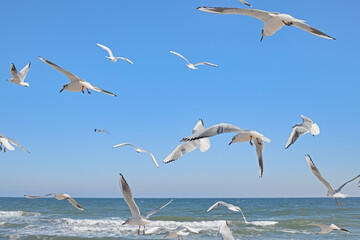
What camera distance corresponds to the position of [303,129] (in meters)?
5.29

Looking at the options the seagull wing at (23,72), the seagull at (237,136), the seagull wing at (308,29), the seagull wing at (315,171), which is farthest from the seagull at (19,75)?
the seagull wing at (308,29)

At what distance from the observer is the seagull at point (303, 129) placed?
511cm

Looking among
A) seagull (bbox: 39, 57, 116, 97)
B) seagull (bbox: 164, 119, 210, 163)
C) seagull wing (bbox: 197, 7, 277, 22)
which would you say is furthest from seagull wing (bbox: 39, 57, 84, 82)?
seagull wing (bbox: 197, 7, 277, 22)

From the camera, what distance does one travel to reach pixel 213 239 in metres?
14.5

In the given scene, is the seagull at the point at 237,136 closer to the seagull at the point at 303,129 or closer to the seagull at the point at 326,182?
the seagull at the point at 303,129

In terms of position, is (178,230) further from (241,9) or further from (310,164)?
(241,9)

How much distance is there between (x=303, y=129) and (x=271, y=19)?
152 cm

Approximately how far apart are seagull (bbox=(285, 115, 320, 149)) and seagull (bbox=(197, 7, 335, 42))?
1.36m

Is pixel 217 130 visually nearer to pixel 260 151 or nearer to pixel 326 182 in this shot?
pixel 260 151

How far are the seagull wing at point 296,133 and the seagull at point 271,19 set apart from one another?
1390 millimetres

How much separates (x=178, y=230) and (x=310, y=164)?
3336 mm

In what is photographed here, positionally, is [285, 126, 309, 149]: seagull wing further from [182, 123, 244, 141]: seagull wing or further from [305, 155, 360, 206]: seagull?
[182, 123, 244, 141]: seagull wing

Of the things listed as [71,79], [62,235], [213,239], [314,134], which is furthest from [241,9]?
[62,235]

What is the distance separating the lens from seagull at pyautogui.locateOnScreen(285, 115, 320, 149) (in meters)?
5.11
